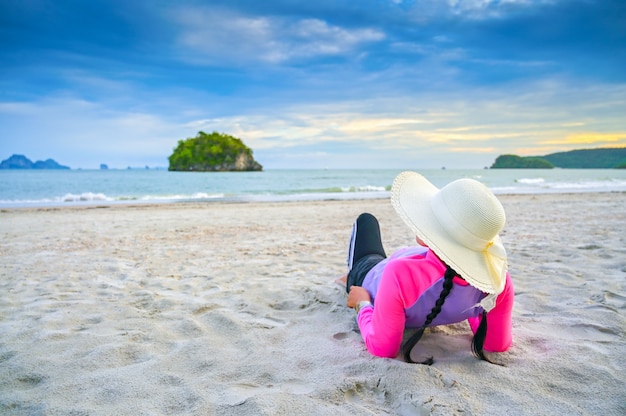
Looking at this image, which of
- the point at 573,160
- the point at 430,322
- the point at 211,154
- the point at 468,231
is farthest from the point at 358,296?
the point at 573,160

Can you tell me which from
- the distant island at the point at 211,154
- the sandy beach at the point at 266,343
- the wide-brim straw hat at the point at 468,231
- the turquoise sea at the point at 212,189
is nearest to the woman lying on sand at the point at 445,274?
the wide-brim straw hat at the point at 468,231

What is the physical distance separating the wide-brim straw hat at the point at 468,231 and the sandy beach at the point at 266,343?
612 millimetres

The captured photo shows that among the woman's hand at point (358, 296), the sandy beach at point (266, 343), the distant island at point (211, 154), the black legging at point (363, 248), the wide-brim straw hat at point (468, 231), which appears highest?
the distant island at point (211, 154)

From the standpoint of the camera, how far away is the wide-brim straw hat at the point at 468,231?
193 centimetres

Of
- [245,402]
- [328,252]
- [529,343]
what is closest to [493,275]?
[529,343]

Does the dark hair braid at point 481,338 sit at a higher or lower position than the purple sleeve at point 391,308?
lower

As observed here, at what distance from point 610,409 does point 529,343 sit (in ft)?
2.47

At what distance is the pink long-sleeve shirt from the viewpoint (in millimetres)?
2139

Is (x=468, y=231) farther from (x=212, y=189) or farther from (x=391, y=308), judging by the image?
(x=212, y=189)

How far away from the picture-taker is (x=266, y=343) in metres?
2.63

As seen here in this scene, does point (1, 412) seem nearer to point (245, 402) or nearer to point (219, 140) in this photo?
point (245, 402)

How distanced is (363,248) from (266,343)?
1147 millimetres

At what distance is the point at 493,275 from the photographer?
79.0 inches

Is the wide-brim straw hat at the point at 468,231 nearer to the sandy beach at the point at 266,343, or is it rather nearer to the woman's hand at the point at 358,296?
the sandy beach at the point at 266,343
